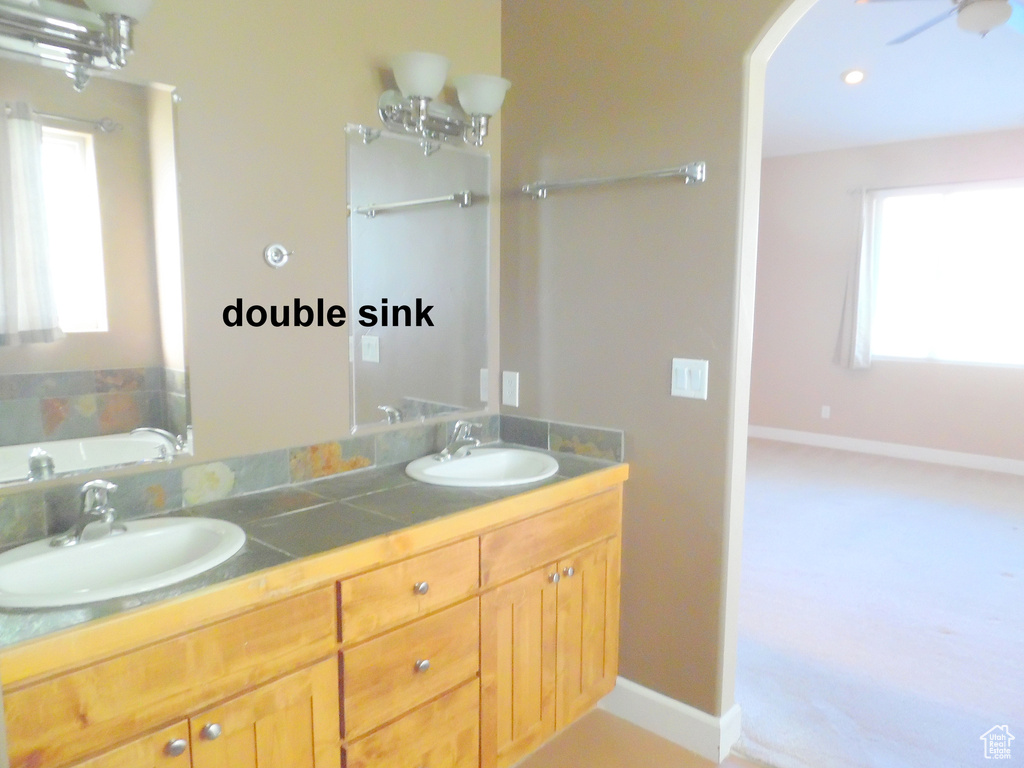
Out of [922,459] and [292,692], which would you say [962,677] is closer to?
[292,692]

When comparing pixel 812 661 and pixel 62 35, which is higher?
pixel 62 35

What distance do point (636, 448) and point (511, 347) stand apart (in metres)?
0.58

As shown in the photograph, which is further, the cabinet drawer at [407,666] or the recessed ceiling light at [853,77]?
the recessed ceiling light at [853,77]

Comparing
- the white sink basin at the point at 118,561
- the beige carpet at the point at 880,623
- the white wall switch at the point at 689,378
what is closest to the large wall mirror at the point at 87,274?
the white sink basin at the point at 118,561

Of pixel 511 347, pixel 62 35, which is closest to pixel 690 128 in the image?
pixel 511 347

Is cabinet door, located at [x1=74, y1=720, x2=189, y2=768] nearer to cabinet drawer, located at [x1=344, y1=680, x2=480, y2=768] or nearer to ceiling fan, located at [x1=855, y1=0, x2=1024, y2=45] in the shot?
cabinet drawer, located at [x1=344, y1=680, x2=480, y2=768]

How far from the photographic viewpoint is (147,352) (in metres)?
1.68

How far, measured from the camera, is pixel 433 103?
2.16 meters

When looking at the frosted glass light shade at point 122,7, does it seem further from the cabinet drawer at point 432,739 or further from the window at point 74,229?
the cabinet drawer at point 432,739

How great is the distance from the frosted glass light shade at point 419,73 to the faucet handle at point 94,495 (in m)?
1.26

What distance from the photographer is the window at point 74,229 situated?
151 centimetres

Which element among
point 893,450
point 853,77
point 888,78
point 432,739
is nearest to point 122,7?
point 432,739

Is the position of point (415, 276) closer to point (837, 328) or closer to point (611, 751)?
point (611, 751)

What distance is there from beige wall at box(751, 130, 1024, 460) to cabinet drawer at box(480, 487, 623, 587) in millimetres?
4620
